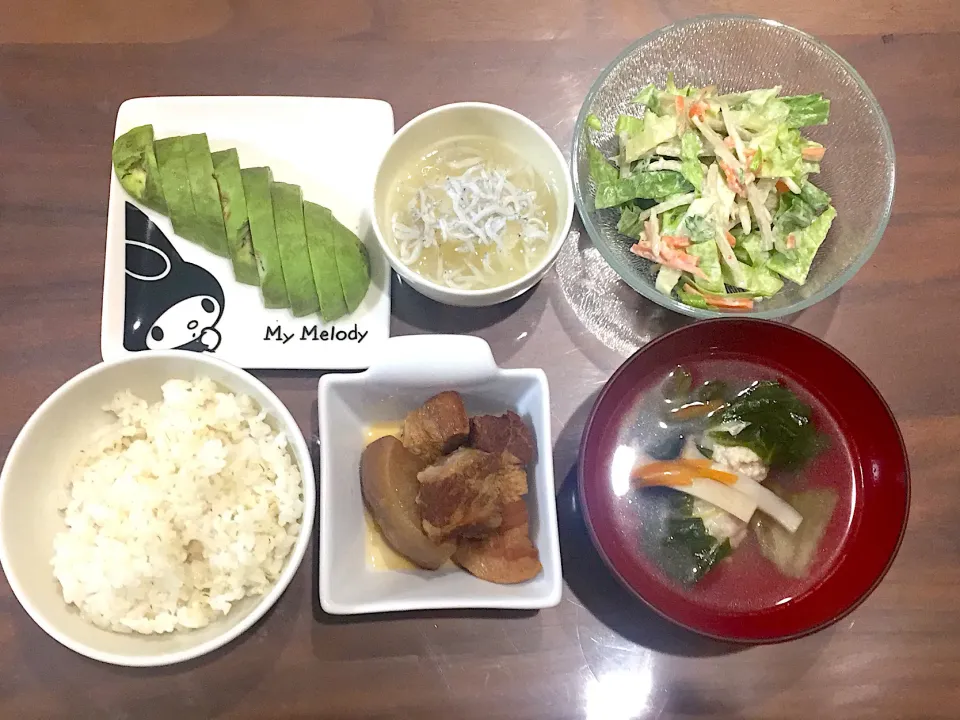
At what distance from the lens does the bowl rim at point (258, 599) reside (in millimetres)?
1086

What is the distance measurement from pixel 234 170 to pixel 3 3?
0.72 meters

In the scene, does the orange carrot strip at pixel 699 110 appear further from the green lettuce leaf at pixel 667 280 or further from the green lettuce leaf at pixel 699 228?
the green lettuce leaf at pixel 667 280

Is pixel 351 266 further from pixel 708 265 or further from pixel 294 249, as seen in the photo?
pixel 708 265

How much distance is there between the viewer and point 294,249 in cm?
136

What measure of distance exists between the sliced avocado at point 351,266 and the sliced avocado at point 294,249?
0.06 meters

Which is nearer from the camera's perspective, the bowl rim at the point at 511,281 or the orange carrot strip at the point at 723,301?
the bowl rim at the point at 511,281

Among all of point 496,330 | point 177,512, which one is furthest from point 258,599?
point 496,330

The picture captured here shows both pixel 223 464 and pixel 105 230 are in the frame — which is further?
pixel 105 230

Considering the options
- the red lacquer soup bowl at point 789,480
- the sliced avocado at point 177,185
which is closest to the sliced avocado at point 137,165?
the sliced avocado at point 177,185

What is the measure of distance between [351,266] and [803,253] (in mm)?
873

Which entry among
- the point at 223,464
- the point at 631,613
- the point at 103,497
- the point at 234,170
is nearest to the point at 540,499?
the point at 631,613

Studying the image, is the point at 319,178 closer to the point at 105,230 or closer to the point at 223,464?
the point at 105,230

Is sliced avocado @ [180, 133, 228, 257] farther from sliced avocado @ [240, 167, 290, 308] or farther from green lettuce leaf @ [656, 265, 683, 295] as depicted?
green lettuce leaf @ [656, 265, 683, 295]

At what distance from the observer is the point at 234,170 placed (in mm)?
1394
